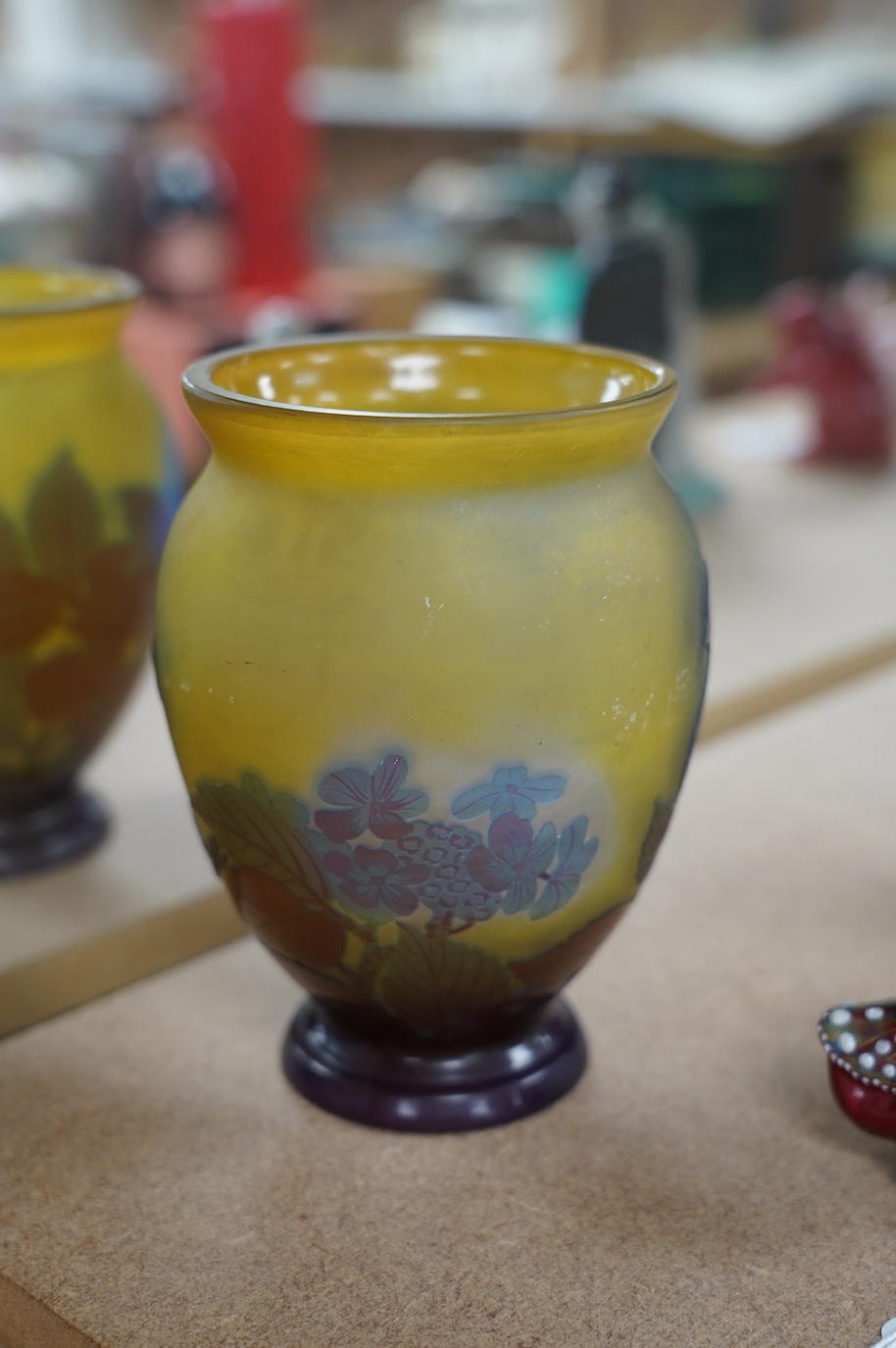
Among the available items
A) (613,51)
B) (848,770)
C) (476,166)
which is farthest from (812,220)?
(848,770)

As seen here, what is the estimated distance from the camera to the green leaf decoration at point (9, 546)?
633mm

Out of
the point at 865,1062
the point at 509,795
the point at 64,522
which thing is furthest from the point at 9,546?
the point at 865,1062

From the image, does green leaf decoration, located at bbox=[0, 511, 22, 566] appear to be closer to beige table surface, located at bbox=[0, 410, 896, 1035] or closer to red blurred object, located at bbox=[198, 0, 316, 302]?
beige table surface, located at bbox=[0, 410, 896, 1035]

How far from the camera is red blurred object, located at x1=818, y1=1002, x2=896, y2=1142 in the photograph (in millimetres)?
510

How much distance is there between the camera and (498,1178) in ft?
1.76

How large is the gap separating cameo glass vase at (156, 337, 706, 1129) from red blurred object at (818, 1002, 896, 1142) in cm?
8

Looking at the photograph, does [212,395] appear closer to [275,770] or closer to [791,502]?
[275,770]

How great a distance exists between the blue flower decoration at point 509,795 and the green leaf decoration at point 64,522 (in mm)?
258

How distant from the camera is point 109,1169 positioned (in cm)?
54

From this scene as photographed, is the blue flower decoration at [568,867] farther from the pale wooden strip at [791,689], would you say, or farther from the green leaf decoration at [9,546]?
the pale wooden strip at [791,689]

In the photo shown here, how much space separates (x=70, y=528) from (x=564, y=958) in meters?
0.28

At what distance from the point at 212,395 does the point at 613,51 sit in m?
3.10

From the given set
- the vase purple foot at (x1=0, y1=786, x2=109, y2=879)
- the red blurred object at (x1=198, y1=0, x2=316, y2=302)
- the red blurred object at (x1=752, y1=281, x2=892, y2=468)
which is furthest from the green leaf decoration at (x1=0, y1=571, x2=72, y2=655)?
the red blurred object at (x1=198, y1=0, x2=316, y2=302)

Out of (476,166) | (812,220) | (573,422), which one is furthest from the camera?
(476,166)
